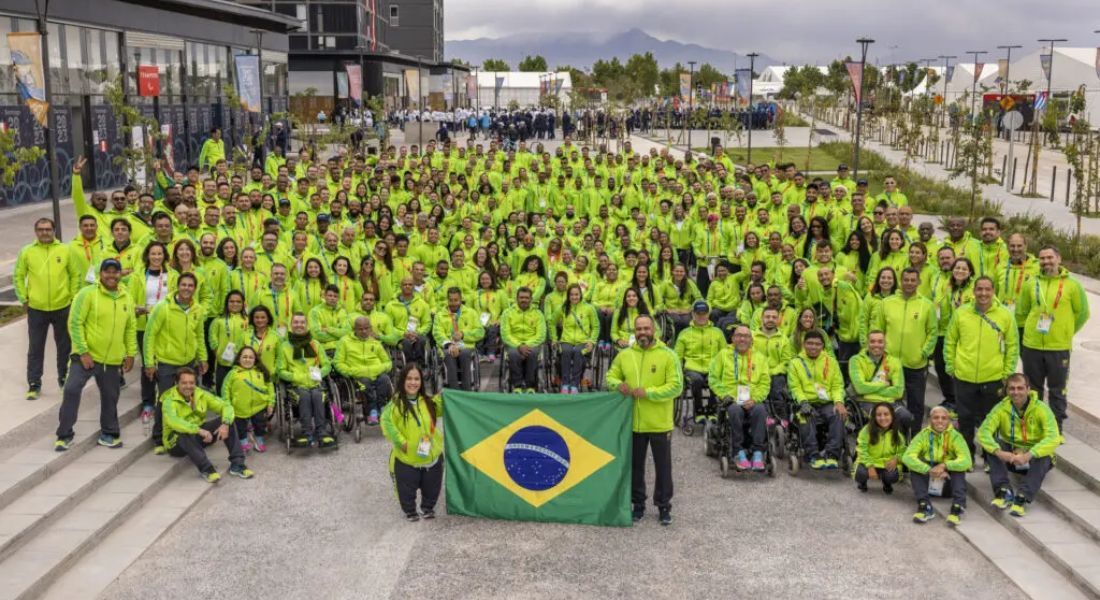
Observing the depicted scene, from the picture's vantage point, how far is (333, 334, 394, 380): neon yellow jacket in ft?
41.4

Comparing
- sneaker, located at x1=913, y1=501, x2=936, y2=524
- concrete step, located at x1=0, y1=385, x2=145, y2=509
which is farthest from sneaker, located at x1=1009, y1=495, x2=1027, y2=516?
concrete step, located at x1=0, y1=385, x2=145, y2=509

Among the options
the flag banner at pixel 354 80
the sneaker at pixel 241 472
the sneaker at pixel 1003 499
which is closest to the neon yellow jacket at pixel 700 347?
the sneaker at pixel 1003 499

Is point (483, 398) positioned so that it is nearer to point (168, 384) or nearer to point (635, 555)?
point (635, 555)

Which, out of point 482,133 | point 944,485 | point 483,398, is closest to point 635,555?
point 483,398

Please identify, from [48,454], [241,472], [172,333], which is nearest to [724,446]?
[241,472]

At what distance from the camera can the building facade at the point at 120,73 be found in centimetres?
2934

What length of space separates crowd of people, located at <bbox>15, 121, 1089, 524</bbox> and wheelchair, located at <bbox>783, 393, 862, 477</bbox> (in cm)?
8

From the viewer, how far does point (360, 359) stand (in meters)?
12.7

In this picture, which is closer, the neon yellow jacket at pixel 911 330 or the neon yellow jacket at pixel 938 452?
the neon yellow jacket at pixel 938 452

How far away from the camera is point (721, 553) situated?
30.7 ft

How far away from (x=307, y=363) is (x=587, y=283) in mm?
4761

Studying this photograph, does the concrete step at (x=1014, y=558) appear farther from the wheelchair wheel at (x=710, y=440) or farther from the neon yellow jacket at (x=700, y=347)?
the neon yellow jacket at (x=700, y=347)

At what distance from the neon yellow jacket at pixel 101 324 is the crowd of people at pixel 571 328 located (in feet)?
0.08

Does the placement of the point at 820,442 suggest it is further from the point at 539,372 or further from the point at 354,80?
the point at 354,80
